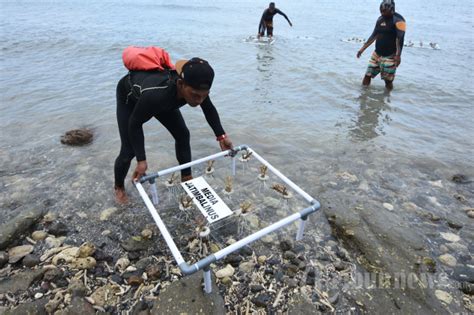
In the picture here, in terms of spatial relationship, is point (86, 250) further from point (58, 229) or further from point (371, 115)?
point (371, 115)

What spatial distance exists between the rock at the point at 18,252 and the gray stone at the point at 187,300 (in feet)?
5.72

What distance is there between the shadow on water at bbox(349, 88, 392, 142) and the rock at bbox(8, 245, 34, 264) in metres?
6.02

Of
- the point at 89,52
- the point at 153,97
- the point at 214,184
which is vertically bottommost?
the point at 214,184

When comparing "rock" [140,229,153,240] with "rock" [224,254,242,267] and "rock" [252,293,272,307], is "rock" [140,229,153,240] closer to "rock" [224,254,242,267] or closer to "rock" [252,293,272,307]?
"rock" [224,254,242,267]

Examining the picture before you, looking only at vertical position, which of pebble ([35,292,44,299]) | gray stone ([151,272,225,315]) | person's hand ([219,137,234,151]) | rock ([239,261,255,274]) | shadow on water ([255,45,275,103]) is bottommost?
rock ([239,261,255,274])

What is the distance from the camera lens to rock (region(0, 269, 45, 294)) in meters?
2.88

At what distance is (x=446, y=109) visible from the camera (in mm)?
8141

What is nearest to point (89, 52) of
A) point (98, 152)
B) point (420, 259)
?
point (98, 152)

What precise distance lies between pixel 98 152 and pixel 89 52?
32.6 ft

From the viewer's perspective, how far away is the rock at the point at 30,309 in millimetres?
2565

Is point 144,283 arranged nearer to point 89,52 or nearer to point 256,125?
point 256,125

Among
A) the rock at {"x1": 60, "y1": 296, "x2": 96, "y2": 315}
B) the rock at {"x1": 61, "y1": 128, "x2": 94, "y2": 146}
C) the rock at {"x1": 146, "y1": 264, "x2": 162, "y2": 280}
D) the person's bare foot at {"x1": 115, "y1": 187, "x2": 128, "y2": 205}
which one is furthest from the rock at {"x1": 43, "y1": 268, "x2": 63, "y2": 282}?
the rock at {"x1": 61, "y1": 128, "x2": 94, "y2": 146}

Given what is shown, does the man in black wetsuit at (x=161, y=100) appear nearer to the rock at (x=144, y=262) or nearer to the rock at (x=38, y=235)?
the rock at (x=144, y=262)

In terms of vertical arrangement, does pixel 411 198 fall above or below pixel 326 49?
below
